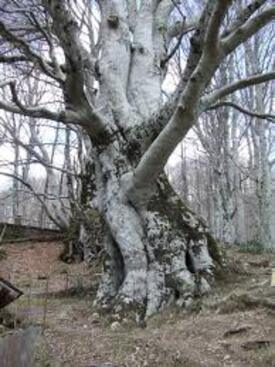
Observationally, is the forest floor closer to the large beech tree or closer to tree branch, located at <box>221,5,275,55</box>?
the large beech tree

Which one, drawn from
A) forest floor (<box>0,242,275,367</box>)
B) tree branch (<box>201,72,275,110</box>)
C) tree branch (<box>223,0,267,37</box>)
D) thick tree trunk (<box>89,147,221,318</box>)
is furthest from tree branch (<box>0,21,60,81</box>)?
forest floor (<box>0,242,275,367</box>)

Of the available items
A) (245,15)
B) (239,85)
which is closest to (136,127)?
(239,85)

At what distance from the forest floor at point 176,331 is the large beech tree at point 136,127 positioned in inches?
16.5

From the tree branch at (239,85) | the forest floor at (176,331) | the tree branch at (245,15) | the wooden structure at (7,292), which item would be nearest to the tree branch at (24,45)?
the tree branch at (239,85)

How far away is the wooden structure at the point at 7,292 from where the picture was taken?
392cm

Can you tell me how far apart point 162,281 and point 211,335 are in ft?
5.49

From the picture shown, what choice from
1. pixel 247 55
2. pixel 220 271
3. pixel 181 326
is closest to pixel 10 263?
pixel 220 271

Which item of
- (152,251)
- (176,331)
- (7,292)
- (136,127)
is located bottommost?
(176,331)

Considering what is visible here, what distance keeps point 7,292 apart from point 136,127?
4601mm

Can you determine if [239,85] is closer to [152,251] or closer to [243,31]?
[243,31]

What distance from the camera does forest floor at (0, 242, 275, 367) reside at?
500 cm

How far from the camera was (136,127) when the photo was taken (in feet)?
26.7

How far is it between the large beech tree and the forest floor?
16.5 inches

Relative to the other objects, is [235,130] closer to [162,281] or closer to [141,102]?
[141,102]
